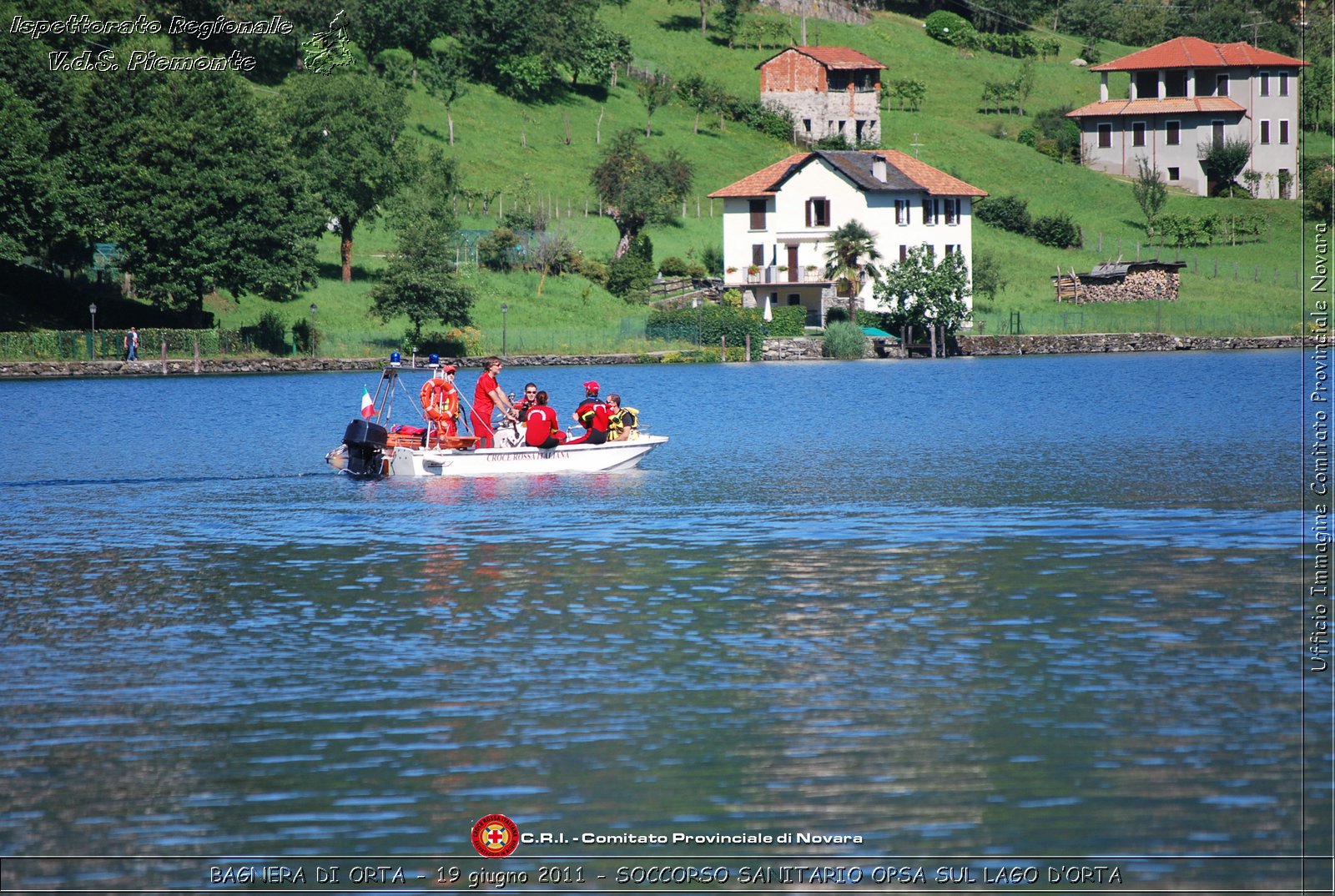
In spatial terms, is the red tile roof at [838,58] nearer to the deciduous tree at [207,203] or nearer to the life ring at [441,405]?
the deciduous tree at [207,203]

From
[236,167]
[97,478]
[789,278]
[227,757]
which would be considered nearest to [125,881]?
→ [227,757]

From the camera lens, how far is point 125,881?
445 inches

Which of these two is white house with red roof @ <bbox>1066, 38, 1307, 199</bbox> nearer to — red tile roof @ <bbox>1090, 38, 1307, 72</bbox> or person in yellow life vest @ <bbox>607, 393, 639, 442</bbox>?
red tile roof @ <bbox>1090, 38, 1307, 72</bbox>

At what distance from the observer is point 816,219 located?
359ft

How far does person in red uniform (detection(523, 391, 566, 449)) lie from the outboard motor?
3.20m

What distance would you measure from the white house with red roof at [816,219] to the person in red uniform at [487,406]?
72.4m

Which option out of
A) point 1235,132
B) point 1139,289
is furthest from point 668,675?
point 1235,132

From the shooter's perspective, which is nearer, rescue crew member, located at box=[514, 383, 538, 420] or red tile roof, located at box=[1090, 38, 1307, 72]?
rescue crew member, located at box=[514, 383, 538, 420]

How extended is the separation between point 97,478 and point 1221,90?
12802 cm

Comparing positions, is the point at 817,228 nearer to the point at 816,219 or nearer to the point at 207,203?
the point at 816,219

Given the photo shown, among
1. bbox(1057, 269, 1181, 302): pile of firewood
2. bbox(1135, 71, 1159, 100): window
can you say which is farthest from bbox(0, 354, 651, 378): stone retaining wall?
bbox(1135, 71, 1159, 100): window

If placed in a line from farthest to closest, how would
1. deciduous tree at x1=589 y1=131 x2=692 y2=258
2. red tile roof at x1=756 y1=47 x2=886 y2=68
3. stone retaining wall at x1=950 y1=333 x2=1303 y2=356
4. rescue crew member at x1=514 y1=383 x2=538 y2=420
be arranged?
red tile roof at x1=756 y1=47 x2=886 y2=68
deciduous tree at x1=589 y1=131 x2=692 y2=258
stone retaining wall at x1=950 y1=333 x2=1303 y2=356
rescue crew member at x1=514 y1=383 x2=538 y2=420

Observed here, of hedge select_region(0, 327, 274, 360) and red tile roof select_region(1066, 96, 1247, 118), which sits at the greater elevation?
red tile roof select_region(1066, 96, 1247, 118)

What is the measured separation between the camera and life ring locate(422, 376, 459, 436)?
3488 cm
